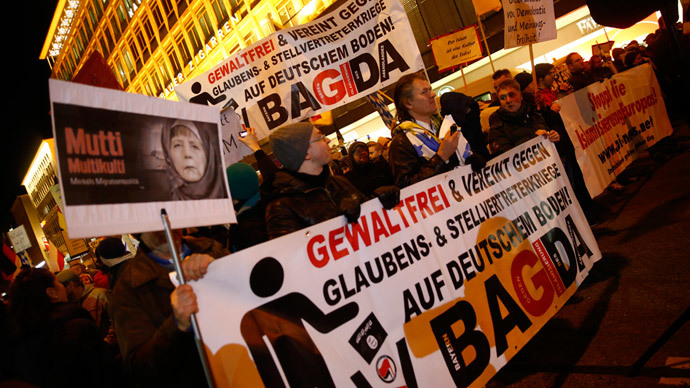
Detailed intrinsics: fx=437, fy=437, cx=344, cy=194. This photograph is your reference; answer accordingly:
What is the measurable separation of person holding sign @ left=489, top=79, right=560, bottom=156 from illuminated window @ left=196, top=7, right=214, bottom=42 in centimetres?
3357

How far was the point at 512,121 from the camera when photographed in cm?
521

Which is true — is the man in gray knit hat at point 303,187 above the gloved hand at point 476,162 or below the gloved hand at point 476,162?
above

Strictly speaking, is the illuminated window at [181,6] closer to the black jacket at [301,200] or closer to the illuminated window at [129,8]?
the illuminated window at [129,8]

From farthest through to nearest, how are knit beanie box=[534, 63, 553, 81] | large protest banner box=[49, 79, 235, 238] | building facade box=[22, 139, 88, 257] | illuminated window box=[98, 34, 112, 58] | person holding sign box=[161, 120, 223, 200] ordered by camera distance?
1. building facade box=[22, 139, 88, 257]
2. illuminated window box=[98, 34, 112, 58]
3. knit beanie box=[534, 63, 553, 81]
4. person holding sign box=[161, 120, 223, 200]
5. large protest banner box=[49, 79, 235, 238]

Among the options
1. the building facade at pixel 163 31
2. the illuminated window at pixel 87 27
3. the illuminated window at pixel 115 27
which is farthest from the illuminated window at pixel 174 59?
the illuminated window at pixel 87 27

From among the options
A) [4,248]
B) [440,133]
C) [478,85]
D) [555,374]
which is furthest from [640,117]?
[478,85]

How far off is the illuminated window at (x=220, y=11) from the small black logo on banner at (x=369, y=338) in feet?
112

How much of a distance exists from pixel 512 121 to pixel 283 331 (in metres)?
4.14

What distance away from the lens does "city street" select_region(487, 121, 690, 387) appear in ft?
8.77

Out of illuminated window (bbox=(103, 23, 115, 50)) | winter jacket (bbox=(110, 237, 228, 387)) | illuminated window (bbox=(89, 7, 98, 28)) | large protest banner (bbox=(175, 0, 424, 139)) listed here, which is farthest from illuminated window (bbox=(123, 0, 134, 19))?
winter jacket (bbox=(110, 237, 228, 387))

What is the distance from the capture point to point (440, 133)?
361cm

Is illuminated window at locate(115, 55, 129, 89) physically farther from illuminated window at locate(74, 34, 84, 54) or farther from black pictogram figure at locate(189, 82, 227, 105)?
black pictogram figure at locate(189, 82, 227, 105)

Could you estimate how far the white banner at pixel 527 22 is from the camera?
5.50 m

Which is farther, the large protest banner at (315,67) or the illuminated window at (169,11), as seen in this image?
the illuminated window at (169,11)
